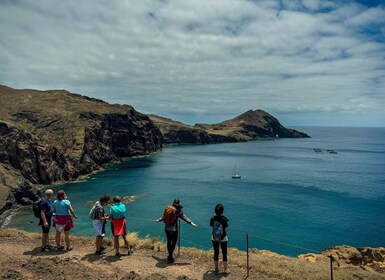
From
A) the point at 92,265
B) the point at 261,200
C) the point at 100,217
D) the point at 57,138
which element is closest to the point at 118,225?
the point at 100,217

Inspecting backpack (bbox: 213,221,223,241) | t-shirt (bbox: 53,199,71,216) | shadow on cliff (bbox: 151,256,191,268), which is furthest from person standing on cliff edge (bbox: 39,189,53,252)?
backpack (bbox: 213,221,223,241)

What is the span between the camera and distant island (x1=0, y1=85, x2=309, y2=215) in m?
88.0

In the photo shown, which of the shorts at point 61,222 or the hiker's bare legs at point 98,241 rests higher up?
→ the shorts at point 61,222

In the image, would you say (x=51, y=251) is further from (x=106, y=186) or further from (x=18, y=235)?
(x=106, y=186)

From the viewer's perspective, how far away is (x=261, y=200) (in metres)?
73.1

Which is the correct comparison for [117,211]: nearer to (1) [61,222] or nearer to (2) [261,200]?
(1) [61,222]

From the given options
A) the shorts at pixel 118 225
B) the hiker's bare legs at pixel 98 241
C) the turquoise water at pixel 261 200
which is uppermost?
the shorts at pixel 118 225

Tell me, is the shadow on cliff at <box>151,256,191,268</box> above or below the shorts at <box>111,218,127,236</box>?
below

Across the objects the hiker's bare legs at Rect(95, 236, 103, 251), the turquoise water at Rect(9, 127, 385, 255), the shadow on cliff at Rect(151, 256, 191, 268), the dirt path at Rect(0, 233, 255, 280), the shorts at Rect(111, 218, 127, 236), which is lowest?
the turquoise water at Rect(9, 127, 385, 255)

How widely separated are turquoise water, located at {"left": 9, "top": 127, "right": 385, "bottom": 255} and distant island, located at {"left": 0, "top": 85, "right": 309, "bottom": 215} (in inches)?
300

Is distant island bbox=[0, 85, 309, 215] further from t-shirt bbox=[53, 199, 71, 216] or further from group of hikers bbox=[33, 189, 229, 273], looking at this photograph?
t-shirt bbox=[53, 199, 71, 216]

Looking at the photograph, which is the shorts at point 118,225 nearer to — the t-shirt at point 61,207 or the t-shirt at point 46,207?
the t-shirt at point 61,207

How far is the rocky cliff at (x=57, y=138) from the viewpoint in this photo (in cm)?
8888

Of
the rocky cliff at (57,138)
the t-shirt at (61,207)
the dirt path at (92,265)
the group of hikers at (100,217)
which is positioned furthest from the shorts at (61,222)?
the rocky cliff at (57,138)
